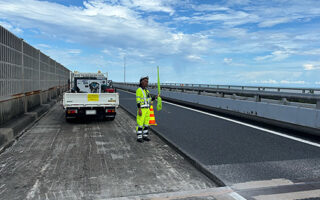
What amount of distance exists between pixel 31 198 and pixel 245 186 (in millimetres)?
3365

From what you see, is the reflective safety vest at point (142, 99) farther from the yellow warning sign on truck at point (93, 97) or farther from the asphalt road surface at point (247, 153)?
the yellow warning sign on truck at point (93, 97)

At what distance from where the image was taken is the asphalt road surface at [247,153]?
5.03 metres

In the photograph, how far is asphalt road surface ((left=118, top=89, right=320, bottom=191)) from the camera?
5031 millimetres

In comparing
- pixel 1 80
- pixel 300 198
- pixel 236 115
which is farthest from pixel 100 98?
pixel 300 198

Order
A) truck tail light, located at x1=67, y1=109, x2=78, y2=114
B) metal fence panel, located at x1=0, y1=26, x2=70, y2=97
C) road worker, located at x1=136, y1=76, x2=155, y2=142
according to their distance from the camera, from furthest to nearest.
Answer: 1. truck tail light, located at x1=67, y1=109, x2=78, y2=114
2. metal fence panel, located at x1=0, y1=26, x2=70, y2=97
3. road worker, located at x1=136, y1=76, x2=155, y2=142

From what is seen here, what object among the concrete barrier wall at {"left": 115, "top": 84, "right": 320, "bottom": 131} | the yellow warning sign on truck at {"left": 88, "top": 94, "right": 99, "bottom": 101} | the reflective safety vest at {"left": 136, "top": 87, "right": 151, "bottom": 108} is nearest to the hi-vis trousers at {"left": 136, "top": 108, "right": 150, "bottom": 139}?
the reflective safety vest at {"left": 136, "top": 87, "right": 151, "bottom": 108}

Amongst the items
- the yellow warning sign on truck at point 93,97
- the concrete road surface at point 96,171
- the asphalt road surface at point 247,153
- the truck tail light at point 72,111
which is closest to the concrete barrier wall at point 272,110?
the asphalt road surface at point 247,153

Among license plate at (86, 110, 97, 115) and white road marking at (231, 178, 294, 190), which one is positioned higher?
license plate at (86, 110, 97, 115)

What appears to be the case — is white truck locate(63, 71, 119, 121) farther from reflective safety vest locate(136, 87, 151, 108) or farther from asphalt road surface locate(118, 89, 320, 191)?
reflective safety vest locate(136, 87, 151, 108)

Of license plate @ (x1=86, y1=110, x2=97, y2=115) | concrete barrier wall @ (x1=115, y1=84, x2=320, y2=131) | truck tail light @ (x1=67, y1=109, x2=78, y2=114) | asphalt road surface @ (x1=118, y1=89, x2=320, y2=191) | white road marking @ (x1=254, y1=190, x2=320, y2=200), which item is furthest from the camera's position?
license plate @ (x1=86, y1=110, x2=97, y2=115)

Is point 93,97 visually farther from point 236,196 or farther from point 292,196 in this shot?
point 292,196

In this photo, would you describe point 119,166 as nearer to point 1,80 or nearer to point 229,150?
point 229,150

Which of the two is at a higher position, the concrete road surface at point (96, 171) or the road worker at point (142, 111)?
the road worker at point (142, 111)

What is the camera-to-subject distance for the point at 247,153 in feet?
21.4
